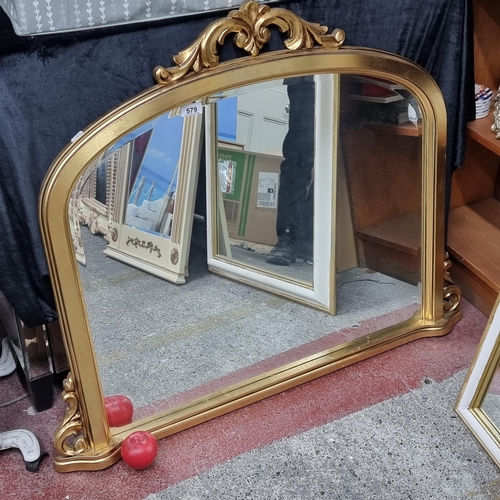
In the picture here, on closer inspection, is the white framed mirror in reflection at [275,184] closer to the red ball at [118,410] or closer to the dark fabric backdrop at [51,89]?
the dark fabric backdrop at [51,89]

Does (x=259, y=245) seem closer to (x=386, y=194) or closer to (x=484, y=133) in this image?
(x=386, y=194)

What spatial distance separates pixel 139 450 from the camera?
1.31m

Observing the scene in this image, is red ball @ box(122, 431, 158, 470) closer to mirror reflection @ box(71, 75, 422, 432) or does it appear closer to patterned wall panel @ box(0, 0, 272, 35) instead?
mirror reflection @ box(71, 75, 422, 432)

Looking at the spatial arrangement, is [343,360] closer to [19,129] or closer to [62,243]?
[62,243]

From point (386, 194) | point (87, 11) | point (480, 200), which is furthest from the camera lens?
point (480, 200)

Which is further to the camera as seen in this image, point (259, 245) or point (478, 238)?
point (478, 238)

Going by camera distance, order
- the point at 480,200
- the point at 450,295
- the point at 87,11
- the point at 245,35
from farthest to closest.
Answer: the point at 480,200 < the point at 450,295 < the point at 245,35 < the point at 87,11

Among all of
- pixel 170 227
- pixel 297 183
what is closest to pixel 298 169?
pixel 297 183

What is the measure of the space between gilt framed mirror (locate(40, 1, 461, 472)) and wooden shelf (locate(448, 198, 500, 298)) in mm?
93

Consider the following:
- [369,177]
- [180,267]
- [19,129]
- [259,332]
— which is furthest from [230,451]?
[19,129]

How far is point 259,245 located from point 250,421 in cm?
37

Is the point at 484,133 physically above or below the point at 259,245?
above

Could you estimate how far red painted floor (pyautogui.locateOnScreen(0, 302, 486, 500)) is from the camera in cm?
132

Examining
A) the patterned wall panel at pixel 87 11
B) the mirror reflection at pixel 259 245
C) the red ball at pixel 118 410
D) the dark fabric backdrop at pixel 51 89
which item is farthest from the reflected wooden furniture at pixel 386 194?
the red ball at pixel 118 410
